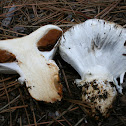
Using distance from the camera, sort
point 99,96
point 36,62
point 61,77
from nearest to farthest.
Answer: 1. point 99,96
2. point 36,62
3. point 61,77

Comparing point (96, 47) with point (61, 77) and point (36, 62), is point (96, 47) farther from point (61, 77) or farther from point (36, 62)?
point (36, 62)

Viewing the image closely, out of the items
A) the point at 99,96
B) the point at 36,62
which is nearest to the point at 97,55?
the point at 99,96

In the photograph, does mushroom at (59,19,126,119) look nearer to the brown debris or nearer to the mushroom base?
the mushroom base

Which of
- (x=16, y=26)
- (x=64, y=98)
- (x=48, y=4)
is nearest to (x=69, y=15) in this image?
(x=48, y=4)

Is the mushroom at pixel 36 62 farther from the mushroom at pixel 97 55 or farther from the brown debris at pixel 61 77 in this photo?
the mushroom at pixel 97 55

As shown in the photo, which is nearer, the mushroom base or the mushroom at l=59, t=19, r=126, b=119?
the mushroom base

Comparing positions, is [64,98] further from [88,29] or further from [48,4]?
[48,4]

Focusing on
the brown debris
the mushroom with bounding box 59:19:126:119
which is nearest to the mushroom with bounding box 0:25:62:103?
the brown debris

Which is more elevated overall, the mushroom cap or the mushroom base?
the mushroom cap
